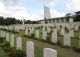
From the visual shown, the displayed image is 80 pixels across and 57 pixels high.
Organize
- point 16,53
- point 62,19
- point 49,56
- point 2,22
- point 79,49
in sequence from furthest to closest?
point 2,22 → point 62,19 → point 79,49 → point 16,53 → point 49,56

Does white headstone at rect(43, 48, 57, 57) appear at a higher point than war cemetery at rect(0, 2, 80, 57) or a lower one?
higher

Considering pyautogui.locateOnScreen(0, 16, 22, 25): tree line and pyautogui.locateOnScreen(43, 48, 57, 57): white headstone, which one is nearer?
pyautogui.locateOnScreen(43, 48, 57, 57): white headstone

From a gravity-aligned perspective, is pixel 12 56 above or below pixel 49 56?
below

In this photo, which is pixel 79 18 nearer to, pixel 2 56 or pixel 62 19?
pixel 62 19

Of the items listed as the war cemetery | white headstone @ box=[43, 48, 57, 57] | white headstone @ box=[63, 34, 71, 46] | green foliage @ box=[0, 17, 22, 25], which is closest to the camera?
white headstone @ box=[43, 48, 57, 57]

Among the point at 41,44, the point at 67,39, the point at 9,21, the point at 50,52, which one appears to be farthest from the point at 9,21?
the point at 50,52

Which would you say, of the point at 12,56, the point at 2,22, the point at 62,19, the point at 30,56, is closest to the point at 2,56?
the point at 12,56

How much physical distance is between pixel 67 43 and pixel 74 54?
2.34 m

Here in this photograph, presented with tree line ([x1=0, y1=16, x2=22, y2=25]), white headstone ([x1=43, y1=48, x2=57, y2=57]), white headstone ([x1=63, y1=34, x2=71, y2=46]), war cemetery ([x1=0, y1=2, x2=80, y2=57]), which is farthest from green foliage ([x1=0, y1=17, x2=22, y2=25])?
white headstone ([x1=43, y1=48, x2=57, y2=57])

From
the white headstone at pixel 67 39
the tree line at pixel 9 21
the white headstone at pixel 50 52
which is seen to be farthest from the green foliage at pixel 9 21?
the white headstone at pixel 50 52

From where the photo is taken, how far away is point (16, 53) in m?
9.88

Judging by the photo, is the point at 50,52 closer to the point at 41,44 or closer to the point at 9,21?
the point at 41,44

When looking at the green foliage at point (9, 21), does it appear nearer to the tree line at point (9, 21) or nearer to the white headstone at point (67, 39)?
the tree line at point (9, 21)

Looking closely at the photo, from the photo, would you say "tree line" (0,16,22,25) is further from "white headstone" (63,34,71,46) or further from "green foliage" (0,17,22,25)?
"white headstone" (63,34,71,46)
